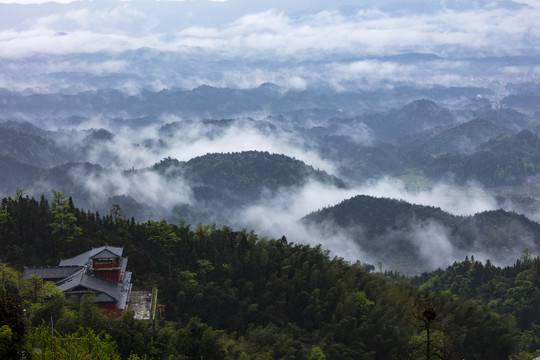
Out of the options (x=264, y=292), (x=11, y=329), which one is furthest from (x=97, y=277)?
(x=11, y=329)

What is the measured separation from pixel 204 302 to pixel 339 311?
19.3m

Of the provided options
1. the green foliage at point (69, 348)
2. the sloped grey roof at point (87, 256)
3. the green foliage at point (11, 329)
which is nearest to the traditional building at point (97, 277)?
the sloped grey roof at point (87, 256)

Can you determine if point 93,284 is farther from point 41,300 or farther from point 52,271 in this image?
point 52,271

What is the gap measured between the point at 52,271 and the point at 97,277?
6.31 m

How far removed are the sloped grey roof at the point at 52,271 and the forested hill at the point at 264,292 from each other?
7784mm

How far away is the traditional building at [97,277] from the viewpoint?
219ft

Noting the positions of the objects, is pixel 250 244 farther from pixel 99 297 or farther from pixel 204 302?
pixel 99 297

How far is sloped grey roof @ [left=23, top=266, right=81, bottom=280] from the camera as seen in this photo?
72044 millimetres

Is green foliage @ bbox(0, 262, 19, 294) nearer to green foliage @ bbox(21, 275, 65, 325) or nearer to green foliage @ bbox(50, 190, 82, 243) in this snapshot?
green foliage @ bbox(21, 275, 65, 325)

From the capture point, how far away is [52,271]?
73.0 meters

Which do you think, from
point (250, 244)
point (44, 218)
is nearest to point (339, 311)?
point (250, 244)

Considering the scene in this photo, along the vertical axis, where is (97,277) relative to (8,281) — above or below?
above

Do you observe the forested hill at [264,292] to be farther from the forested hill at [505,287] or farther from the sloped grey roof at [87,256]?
the forested hill at [505,287]

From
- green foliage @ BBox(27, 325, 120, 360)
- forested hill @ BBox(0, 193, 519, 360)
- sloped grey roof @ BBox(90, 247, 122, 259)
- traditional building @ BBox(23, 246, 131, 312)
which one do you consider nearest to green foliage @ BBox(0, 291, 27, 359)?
green foliage @ BBox(27, 325, 120, 360)
